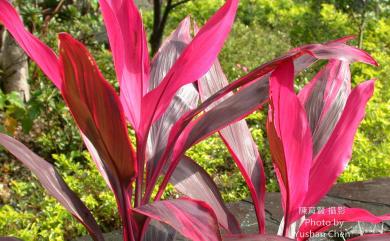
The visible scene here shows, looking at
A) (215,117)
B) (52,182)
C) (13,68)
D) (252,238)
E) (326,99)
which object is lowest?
(252,238)

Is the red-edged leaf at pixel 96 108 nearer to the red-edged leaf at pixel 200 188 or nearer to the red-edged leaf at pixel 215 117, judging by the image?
the red-edged leaf at pixel 215 117

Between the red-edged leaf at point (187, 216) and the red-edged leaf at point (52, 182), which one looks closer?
the red-edged leaf at point (187, 216)

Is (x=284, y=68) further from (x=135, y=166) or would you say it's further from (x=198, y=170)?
(x=198, y=170)

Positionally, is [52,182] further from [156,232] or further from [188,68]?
[188,68]

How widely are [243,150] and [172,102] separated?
0.60ft

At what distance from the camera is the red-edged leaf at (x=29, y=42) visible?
3.62ft

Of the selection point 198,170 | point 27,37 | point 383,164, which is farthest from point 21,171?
point 27,37

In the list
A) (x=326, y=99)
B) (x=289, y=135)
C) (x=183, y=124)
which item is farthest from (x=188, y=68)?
(x=326, y=99)

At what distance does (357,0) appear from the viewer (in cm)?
553

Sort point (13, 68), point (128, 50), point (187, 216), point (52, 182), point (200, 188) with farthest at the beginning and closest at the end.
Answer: point (13, 68)
point (200, 188)
point (52, 182)
point (128, 50)
point (187, 216)

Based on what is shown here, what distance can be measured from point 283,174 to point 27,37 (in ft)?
1.68

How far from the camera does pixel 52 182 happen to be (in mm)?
1251

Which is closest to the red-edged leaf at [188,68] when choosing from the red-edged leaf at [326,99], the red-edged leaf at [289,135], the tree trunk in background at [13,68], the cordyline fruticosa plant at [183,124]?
the cordyline fruticosa plant at [183,124]

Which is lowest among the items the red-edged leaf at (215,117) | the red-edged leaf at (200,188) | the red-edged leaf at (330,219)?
the red-edged leaf at (330,219)
